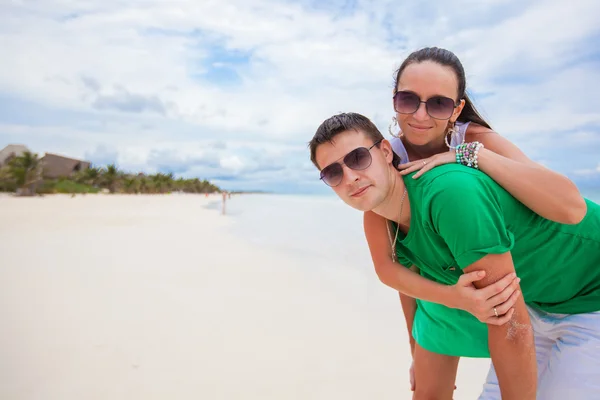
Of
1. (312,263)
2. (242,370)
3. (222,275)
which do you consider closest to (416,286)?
(242,370)

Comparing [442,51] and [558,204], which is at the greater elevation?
[442,51]

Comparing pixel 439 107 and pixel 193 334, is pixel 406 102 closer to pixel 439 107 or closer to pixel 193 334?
pixel 439 107

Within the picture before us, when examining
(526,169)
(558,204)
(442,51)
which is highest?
(442,51)

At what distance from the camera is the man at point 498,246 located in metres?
1.57

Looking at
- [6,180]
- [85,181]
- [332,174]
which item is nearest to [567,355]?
[332,174]

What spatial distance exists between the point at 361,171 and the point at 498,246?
0.69 m

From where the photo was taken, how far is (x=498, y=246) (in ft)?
5.06

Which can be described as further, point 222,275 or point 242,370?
point 222,275

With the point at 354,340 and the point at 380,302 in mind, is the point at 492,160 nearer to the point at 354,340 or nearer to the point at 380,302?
the point at 354,340

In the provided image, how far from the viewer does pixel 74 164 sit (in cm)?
5397

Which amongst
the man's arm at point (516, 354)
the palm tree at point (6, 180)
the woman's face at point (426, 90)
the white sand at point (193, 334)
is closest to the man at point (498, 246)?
the man's arm at point (516, 354)

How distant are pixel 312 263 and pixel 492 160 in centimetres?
712

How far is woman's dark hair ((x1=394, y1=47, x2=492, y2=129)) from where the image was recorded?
203 centimetres

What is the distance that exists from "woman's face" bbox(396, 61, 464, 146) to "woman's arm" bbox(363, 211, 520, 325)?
464 mm
